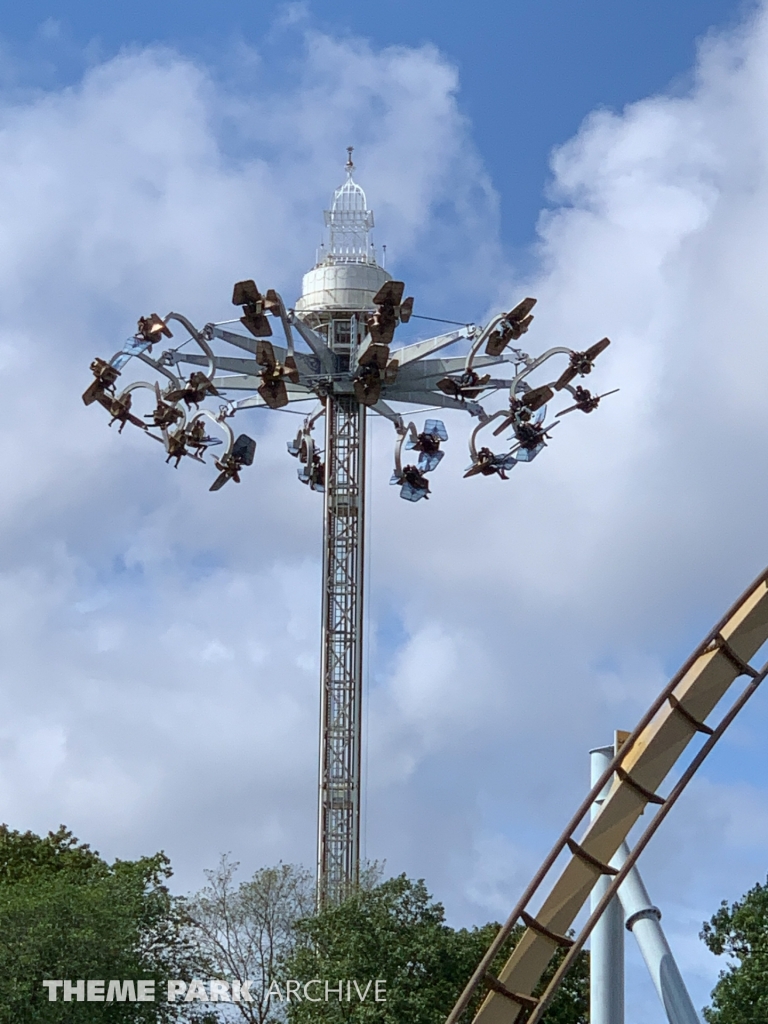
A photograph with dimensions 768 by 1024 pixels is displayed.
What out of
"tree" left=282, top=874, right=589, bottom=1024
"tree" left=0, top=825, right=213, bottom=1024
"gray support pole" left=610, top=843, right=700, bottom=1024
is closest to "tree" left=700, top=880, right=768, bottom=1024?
"tree" left=282, top=874, right=589, bottom=1024

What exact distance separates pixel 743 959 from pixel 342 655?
30.7 feet

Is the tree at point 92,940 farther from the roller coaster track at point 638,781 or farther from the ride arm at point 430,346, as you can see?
the roller coaster track at point 638,781

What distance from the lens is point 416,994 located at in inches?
1171

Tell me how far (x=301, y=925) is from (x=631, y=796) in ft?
64.8

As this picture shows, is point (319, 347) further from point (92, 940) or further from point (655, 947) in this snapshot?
point (655, 947)

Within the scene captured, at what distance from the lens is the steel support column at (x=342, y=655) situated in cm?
3491

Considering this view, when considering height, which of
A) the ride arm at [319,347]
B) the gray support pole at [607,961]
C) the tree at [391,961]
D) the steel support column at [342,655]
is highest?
the ride arm at [319,347]

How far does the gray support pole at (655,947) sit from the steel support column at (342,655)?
1917cm

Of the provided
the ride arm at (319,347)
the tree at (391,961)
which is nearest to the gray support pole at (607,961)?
the tree at (391,961)

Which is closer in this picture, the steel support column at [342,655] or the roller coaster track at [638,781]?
the roller coaster track at [638,781]

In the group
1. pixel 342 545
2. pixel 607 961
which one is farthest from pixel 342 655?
pixel 607 961

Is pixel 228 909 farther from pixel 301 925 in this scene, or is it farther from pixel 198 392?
pixel 198 392

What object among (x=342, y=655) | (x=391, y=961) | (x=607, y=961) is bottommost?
(x=607, y=961)

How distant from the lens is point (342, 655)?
3588 cm
